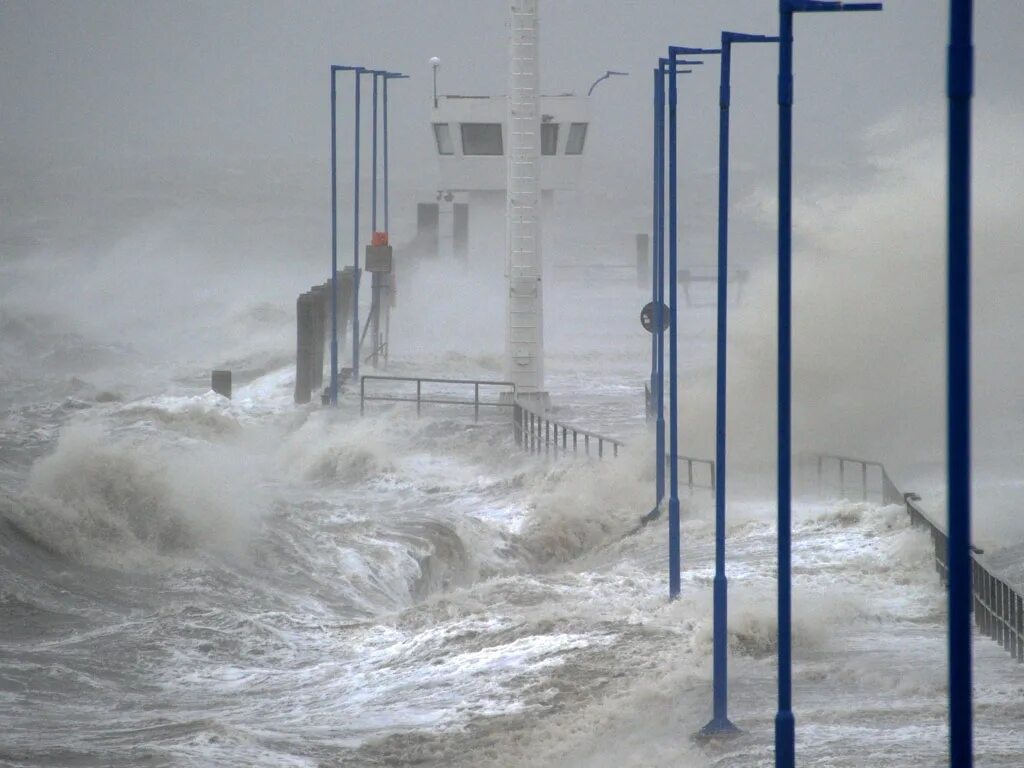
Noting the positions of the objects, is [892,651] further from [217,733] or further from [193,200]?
[193,200]

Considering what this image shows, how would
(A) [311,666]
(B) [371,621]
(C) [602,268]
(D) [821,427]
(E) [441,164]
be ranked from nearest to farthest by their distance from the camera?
(A) [311,666] < (B) [371,621] < (D) [821,427] < (E) [441,164] < (C) [602,268]

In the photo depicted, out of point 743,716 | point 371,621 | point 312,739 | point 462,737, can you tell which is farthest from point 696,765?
point 371,621

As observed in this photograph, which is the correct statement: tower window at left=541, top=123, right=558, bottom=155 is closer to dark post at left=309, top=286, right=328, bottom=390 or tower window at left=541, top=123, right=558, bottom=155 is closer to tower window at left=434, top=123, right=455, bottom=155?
Result: tower window at left=434, top=123, right=455, bottom=155

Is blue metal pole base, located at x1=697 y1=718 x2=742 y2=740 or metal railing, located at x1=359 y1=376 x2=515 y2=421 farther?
metal railing, located at x1=359 y1=376 x2=515 y2=421

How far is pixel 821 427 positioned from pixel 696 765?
53.5 feet

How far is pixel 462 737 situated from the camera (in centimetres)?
925

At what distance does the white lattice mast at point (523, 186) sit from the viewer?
76.4 feet

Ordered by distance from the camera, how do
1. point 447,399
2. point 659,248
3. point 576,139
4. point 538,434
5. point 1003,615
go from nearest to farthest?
point 1003,615
point 659,248
point 538,434
point 447,399
point 576,139

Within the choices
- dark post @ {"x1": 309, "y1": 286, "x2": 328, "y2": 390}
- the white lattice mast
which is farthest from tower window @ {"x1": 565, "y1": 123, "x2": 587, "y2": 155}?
the white lattice mast

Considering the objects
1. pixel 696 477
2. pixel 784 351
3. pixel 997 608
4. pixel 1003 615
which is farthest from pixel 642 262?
pixel 784 351

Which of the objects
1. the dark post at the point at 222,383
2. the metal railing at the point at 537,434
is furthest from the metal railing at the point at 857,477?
the dark post at the point at 222,383

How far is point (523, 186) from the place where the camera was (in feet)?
77.3

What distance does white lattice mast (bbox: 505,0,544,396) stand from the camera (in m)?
23.3

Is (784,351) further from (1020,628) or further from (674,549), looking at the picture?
(674,549)
